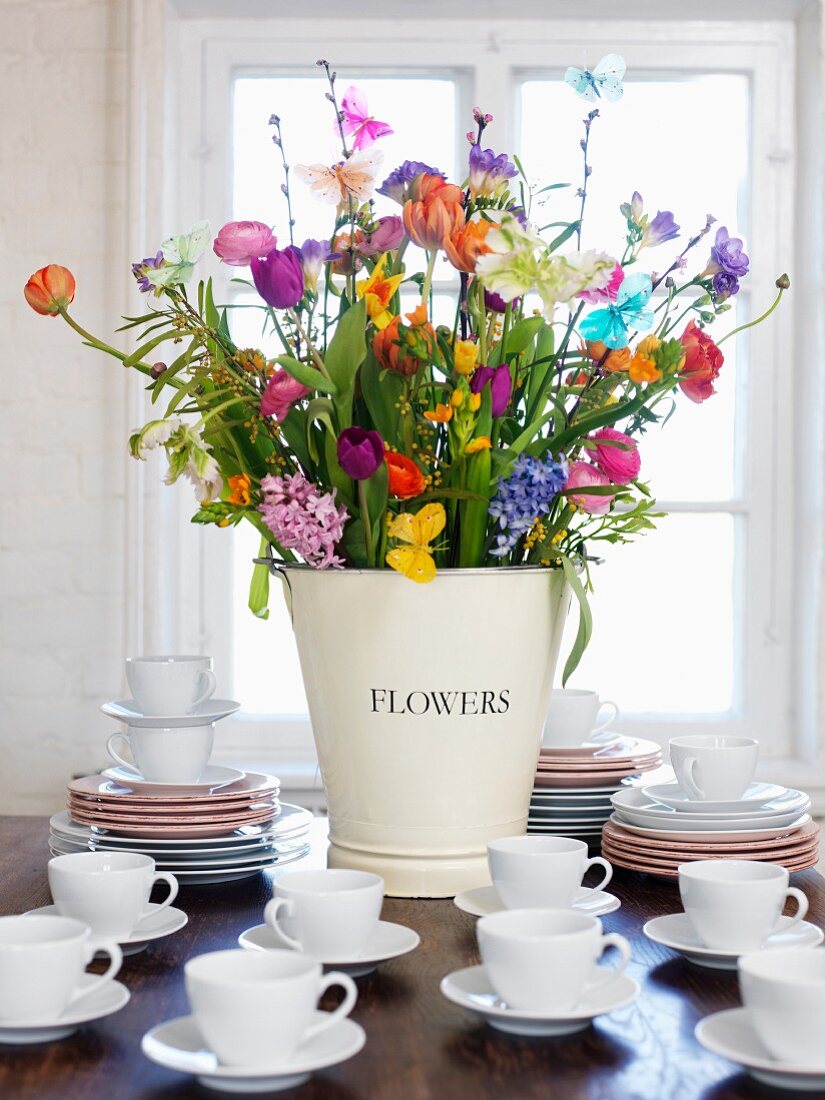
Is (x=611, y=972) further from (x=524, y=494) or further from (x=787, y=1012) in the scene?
(x=524, y=494)

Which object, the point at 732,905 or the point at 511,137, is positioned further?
the point at 511,137

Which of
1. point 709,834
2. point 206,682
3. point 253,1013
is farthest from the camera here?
point 206,682

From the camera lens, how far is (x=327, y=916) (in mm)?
792

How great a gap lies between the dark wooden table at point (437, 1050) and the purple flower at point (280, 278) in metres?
0.46

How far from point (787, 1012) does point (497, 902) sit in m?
0.33

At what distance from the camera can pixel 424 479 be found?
98 centimetres

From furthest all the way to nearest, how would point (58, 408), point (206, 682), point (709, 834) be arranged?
point (58, 408) < point (206, 682) < point (709, 834)

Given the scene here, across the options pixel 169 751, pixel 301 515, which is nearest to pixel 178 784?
pixel 169 751

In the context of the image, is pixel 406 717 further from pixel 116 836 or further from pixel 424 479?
pixel 116 836

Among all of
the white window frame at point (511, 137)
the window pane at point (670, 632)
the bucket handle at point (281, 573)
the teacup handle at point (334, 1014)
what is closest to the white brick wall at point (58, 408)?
the white window frame at point (511, 137)

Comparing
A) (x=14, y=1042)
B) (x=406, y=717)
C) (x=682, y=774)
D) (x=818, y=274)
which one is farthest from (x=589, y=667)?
(x=14, y=1042)

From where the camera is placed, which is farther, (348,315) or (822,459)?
(822,459)

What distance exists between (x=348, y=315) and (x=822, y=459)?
172cm

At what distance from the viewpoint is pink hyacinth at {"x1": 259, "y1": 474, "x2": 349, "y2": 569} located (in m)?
0.94
